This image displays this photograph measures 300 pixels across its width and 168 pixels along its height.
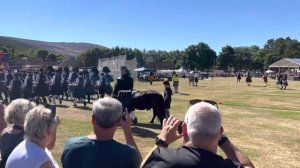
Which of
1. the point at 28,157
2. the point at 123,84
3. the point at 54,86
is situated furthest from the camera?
the point at 54,86

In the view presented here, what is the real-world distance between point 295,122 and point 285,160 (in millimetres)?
7987

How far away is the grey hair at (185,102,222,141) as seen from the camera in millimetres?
3406

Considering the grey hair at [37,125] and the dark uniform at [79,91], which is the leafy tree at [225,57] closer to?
the dark uniform at [79,91]

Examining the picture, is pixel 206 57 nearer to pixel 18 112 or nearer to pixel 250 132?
pixel 250 132

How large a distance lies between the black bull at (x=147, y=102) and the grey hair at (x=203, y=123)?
1181 cm


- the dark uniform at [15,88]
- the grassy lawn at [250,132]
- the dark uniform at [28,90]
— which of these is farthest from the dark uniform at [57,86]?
the grassy lawn at [250,132]

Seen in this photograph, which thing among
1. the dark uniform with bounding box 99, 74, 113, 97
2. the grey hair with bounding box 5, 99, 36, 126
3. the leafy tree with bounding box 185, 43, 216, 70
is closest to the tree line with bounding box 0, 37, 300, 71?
the leafy tree with bounding box 185, 43, 216, 70

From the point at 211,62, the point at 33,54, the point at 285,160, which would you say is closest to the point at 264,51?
the point at 211,62

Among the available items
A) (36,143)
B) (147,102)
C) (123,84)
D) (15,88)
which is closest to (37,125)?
(36,143)

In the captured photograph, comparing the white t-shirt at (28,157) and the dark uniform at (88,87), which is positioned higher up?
the white t-shirt at (28,157)

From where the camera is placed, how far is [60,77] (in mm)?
24562

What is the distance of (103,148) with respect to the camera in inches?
166

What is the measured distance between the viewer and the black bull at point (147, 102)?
15352 mm

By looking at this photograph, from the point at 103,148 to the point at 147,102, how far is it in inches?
447
